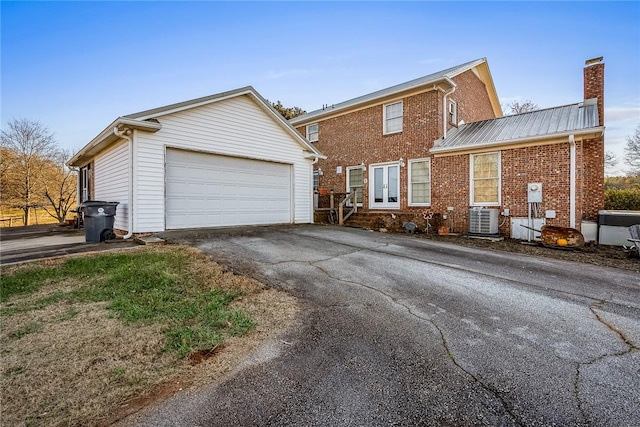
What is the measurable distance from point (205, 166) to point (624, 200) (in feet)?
59.1

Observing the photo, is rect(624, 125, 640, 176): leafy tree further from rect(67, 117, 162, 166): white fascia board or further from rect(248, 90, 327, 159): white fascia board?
rect(67, 117, 162, 166): white fascia board

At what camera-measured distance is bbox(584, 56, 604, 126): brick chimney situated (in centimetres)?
937

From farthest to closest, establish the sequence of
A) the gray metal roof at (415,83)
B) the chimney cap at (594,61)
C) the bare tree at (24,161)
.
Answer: the bare tree at (24,161)
the gray metal roof at (415,83)
the chimney cap at (594,61)

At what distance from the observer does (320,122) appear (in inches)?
620

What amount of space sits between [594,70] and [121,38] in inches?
650

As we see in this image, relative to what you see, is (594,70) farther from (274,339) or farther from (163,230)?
(163,230)

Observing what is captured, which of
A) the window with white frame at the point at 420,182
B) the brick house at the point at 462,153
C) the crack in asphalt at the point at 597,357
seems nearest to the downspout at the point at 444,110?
the brick house at the point at 462,153

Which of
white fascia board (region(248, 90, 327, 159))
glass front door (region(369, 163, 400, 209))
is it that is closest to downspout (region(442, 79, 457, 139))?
glass front door (region(369, 163, 400, 209))

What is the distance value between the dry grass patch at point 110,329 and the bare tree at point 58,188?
2138 centimetres

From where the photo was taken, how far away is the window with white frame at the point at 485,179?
10.0m

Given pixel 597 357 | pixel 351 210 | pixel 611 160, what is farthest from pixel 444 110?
pixel 611 160

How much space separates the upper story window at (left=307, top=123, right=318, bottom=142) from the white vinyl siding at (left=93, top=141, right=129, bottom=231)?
9582 mm

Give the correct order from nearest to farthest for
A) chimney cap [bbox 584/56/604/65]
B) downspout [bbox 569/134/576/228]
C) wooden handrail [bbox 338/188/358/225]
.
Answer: downspout [bbox 569/134/576/228]
chimney cap [bbox 584/56/604/65]
wooden handrail [bbox 338/188/358/225]

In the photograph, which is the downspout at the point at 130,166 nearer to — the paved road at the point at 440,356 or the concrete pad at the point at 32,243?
the concrete pad at the point at 32,243
